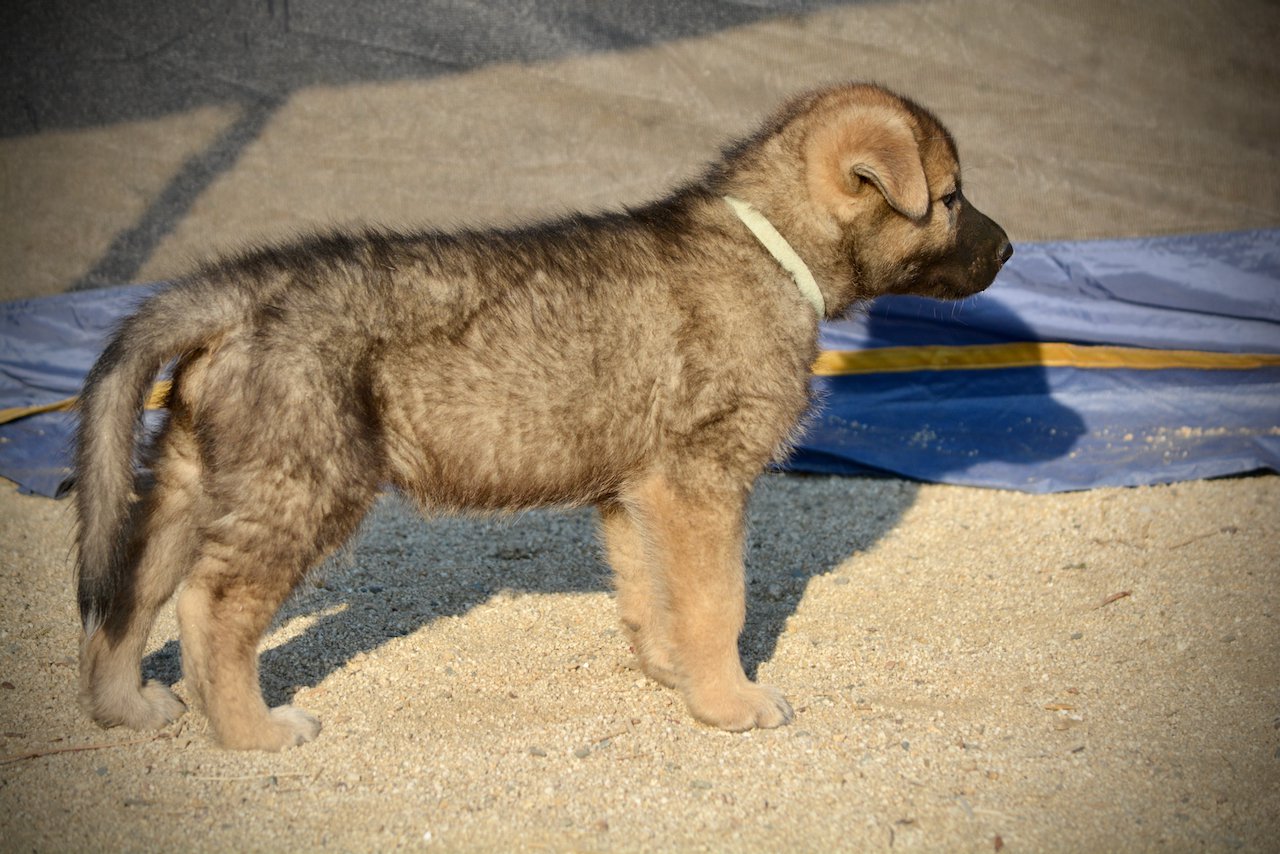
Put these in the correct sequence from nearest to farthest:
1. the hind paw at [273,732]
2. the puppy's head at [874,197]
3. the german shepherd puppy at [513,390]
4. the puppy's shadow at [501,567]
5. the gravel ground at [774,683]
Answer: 1. the gravel ground at [774,683]
2. the german shepherd puppy at [513,390]
3. the hind paw at [273,732]
4. the puppy's head at [874,197]
5. the puppy's shadow at [501,567]

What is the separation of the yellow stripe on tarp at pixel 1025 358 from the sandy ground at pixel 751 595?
0.63 meters

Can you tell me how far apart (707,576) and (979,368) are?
2960mm

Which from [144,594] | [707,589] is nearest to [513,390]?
[707,589]

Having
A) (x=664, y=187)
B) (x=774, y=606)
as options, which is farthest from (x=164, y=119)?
(x=774, y=606)

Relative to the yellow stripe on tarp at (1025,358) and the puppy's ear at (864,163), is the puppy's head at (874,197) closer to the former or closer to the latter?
the puppy's ear at (864,163)

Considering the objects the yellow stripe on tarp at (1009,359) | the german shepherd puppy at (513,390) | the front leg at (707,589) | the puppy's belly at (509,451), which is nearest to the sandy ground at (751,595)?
the front leg at (707,589)

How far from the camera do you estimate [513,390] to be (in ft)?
12.1

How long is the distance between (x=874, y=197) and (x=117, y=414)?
2617mm

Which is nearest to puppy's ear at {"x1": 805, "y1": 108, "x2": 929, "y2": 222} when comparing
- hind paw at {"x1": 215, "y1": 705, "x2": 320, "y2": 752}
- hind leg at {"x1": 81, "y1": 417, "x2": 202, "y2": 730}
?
hind leg at {"x1": 81, "y1": 417, "x2": 202, "y2": 730}

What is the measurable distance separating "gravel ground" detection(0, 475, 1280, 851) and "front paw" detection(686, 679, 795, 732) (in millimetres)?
81

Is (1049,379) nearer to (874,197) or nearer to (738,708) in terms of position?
(874,197)

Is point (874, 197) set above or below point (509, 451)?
above

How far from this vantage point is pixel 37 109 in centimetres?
608

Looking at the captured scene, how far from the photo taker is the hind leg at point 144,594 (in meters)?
3.76
